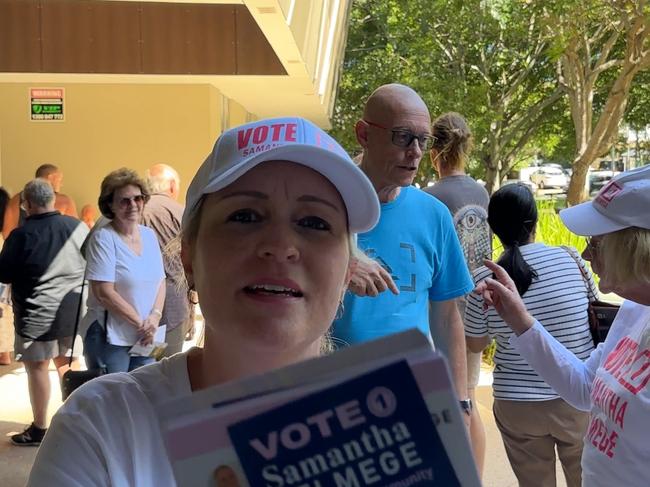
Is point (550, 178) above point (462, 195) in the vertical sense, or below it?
A: below

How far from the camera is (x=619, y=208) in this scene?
7.04ft

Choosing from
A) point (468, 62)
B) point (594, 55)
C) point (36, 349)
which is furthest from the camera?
point (468, 62)

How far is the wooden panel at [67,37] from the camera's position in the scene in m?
10.0

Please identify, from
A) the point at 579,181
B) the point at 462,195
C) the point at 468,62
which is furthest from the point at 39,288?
the point at 468,62

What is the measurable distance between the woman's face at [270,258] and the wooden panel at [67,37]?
376 inches

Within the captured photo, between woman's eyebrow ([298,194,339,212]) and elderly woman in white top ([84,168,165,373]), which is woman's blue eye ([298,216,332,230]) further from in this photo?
elderly woman in white top ([84,168,165,373])

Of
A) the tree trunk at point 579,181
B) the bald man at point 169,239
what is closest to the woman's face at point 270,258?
the bald man at point 169,239

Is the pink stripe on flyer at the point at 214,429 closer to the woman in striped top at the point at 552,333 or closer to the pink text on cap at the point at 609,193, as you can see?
the pink text on cap at the point at 609,193

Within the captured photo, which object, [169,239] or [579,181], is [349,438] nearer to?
[169,239]

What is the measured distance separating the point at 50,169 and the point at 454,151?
461 cm

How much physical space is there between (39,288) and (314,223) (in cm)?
481

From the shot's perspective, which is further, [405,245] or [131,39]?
[131,39]

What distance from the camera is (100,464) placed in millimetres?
1108

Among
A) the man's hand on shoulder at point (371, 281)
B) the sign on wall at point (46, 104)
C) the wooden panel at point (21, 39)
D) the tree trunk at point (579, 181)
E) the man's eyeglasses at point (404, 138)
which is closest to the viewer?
the man's hand on shoulder at point (371, 281)
